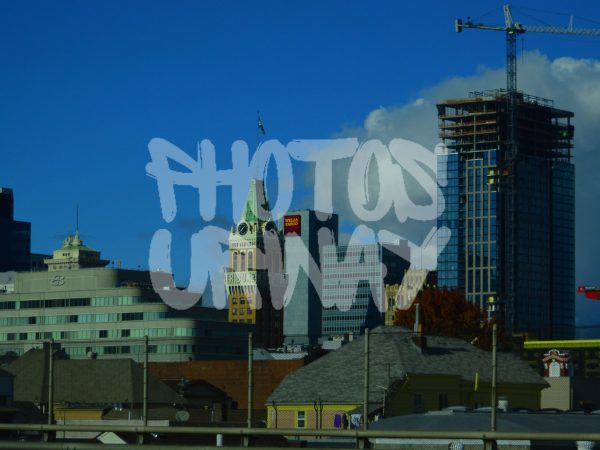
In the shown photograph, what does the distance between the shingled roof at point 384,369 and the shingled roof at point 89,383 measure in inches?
538

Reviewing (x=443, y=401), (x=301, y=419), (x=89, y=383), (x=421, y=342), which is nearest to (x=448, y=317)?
(x=89, y=383)

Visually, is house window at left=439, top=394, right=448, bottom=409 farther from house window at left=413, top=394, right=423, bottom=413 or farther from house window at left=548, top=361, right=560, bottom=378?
house window at left=548, top=361, right=560, bottom=378

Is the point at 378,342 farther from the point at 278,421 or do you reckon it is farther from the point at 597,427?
the point at 597,427

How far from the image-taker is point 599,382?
111875mm

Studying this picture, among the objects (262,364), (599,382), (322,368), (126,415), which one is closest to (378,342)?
(322,368)

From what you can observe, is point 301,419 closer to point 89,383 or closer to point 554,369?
point 89,383

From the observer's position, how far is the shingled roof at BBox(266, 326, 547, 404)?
91188mm

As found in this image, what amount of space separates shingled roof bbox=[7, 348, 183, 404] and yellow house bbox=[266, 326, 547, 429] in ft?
46.5

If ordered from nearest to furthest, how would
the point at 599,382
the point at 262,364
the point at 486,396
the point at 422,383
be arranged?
the point at 422,383 → the point at 486,396 → the point at 599,382 → the point at 262,364

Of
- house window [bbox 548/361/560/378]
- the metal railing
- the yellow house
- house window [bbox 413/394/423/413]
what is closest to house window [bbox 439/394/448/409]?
the yellow house

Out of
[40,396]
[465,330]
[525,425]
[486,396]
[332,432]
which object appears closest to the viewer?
[332,432]

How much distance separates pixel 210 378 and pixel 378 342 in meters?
42.9

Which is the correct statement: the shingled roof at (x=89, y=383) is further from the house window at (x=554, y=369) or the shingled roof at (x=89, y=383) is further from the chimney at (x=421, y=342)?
the house window at (x=554, y=369)

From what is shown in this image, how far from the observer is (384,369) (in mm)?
92375
